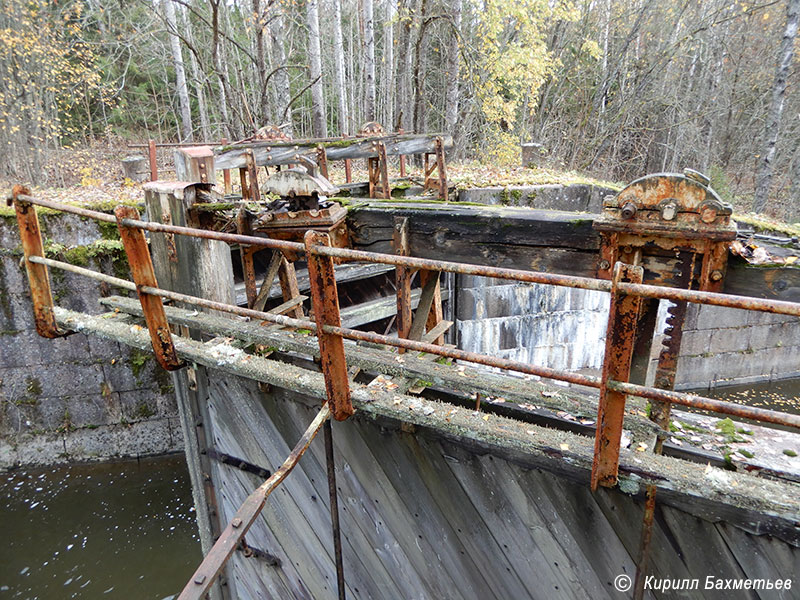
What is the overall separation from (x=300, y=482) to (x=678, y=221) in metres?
2.90

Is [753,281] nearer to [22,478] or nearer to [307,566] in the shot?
[307,566]

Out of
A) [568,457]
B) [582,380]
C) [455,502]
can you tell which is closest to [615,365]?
[582,380]

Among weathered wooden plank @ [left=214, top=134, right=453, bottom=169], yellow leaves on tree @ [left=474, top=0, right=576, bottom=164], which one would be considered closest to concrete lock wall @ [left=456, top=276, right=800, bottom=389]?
weathered wooden plank @ [left=214, top=134, right=453, bottom=169]

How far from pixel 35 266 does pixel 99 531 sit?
523 cm

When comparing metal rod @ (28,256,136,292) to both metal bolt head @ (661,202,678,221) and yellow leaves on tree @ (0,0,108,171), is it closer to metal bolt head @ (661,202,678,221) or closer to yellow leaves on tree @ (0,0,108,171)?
metal bolt head @ (661,202,678,221)

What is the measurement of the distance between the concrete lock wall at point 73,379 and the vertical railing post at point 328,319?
579 cm

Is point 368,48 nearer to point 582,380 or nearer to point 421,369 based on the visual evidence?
point 421,369

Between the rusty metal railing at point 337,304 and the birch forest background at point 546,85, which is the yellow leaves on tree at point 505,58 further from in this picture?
the rusty metal railing at point 337,304

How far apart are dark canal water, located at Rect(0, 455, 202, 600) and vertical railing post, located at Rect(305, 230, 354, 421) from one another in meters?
5.54

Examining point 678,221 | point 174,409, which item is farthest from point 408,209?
point 174,409

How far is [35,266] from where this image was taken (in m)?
3.57

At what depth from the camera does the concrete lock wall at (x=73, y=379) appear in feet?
22.6

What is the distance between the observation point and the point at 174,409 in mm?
7828

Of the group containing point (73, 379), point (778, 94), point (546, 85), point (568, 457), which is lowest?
point (73, 379)
